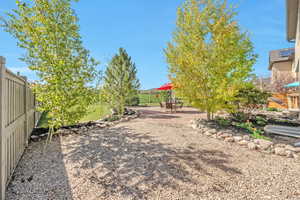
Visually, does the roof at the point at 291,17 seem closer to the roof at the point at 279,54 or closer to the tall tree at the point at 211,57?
the tall tree at the point at 211,57

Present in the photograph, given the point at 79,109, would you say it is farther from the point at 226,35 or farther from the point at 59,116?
the point at 226,35

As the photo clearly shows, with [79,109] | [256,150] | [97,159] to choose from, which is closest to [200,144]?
[256,150]

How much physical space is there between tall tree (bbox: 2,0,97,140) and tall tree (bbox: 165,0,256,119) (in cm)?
363

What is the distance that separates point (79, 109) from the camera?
4848mm

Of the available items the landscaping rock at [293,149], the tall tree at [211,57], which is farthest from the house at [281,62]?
the landscaping rock at [293,149]

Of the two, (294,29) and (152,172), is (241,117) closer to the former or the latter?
(152,172)

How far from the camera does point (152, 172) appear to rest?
299 cm

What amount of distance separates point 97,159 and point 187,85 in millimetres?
4336

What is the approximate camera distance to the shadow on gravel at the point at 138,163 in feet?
8.79

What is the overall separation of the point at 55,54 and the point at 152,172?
407 centimetres

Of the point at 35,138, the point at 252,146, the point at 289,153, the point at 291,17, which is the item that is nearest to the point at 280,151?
the point at 289,153

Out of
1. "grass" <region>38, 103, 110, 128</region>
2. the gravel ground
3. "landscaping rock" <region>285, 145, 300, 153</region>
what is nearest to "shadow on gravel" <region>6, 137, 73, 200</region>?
the gravel ground

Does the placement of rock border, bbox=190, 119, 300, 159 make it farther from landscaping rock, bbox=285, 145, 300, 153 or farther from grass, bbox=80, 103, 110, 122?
grass, bbox=80, 103, 110, 122

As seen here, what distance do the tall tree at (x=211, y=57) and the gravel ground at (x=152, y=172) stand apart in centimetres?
239
